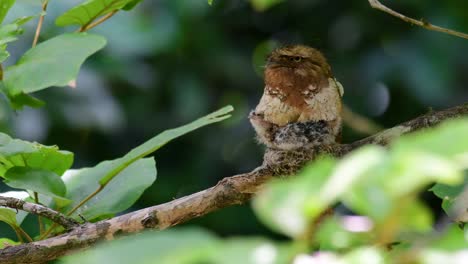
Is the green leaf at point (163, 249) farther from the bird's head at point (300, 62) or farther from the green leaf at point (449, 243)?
the bird's head at point (300, 62)

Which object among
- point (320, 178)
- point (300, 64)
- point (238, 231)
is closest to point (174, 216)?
point (300, 64)

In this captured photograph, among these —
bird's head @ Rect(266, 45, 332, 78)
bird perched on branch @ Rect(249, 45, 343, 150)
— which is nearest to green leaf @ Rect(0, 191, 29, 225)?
bird perched on branch @ Rect(249, 45, 343, 150)

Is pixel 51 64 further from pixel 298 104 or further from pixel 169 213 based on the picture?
pixel 298 104

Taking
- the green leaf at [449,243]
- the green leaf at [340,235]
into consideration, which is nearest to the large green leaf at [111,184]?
the green leaf at [340,235]

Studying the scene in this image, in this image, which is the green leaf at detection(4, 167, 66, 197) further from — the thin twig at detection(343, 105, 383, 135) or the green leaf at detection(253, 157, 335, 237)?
the green leaf at detection(253, 157, 335, 237)

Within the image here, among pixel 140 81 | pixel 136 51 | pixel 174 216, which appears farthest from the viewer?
pixel 140 81

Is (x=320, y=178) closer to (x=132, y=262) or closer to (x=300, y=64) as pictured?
(x=132, y=262)
